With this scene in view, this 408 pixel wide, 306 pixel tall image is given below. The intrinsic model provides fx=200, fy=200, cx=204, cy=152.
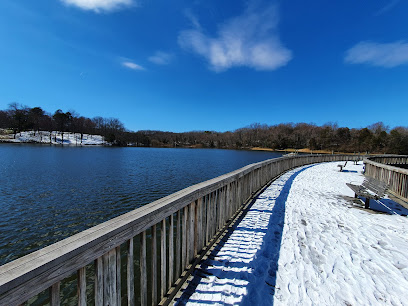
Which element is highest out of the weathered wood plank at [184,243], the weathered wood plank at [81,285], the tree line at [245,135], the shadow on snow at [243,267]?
the tree line at [245,135]

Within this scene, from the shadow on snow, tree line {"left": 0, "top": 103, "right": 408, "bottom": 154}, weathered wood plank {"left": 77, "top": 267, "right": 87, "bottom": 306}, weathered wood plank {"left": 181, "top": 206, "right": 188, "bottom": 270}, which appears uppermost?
tree line {"left": 0, "top": 103, "right": 408, "bottom": 154}

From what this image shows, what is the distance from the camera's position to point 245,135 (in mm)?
160500

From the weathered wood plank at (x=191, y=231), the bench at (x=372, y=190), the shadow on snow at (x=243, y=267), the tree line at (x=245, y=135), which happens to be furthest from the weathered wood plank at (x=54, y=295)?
the tree line at (x=245, y=135)

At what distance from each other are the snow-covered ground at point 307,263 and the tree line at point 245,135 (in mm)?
64513

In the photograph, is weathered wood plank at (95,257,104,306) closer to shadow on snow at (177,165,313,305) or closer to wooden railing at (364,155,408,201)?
shadow on snow at (177,165,313,305)

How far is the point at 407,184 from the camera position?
24.3 ft

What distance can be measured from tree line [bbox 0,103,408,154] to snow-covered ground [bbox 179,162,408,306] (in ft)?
212

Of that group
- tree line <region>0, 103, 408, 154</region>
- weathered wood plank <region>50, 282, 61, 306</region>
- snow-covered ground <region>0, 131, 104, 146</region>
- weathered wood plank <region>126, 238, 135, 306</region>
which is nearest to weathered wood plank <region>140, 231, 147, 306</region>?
weathered wood plank <region>126, 238, 135, 306</region>

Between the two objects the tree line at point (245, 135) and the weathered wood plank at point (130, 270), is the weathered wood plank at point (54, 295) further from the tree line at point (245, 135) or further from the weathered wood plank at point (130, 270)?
the tree line at point (245, 135)

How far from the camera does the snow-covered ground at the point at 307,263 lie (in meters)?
2.63

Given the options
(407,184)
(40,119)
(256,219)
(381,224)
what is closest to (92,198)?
(256,219)

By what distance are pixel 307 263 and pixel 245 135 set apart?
528 ft

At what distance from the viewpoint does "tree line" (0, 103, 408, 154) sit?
76.6 m

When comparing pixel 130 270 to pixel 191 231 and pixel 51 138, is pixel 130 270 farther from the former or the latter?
pixel 51 138
